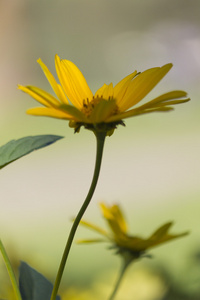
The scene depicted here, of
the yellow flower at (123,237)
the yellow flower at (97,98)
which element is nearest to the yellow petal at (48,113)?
the yellow flower at (97,98)

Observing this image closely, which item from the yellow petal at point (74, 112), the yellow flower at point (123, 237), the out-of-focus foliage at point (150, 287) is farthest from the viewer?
the out-of-focus foliage at point (150, 287)

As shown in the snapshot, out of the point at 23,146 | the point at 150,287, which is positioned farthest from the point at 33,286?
the point at 150,287

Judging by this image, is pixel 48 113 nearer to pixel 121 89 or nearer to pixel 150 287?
pixel 121 89

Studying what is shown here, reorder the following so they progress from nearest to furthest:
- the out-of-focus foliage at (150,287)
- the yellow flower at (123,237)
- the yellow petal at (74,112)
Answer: the yellow petal at (74,112) < the yellow flower at (123,237) < the out-of-focus foliage at (150,287)

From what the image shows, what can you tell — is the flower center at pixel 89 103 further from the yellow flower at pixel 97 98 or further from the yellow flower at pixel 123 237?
the yellow flower at pixel 123 237

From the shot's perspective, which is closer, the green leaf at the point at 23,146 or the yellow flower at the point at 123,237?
the green leaf at the point at 23,146

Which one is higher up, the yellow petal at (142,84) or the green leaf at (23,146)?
the yellow petal at (142,84)
